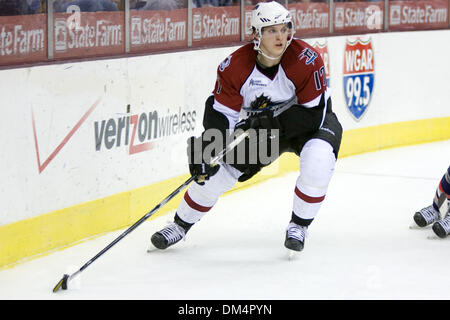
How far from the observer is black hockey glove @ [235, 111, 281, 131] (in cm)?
418

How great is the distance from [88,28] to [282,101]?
1118mm

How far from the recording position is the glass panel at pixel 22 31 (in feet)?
13.6

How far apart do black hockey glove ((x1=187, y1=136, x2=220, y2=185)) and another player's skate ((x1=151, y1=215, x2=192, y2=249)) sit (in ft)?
1.19

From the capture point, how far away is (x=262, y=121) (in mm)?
4180

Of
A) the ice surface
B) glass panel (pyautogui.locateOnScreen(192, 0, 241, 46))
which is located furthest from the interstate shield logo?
the ice surface

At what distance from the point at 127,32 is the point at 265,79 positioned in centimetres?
115

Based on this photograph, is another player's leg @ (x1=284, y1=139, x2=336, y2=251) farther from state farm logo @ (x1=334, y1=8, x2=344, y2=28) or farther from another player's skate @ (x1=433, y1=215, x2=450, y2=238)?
state farm logo @ (x1=334, y1=8, x2=344, y2=28)

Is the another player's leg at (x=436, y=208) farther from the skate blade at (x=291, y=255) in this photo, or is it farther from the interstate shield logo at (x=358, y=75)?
the interstate shield logo at (x=358, y=75)

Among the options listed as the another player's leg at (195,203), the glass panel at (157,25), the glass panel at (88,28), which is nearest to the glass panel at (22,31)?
the glass panel at (88,28)

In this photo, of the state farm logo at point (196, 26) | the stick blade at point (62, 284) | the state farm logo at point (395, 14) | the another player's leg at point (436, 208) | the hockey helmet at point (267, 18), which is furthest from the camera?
the state farm logo at point (395, 14)

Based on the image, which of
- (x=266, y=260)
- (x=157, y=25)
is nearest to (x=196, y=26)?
(x=157, y=25)

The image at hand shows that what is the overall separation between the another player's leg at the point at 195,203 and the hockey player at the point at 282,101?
9 cm

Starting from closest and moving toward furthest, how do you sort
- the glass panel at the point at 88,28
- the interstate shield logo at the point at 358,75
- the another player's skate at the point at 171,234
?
the another player's skate at the point at 171,234 → the glass panel at the point at 88,28 → the interstate shield logo at the point at 358,75
